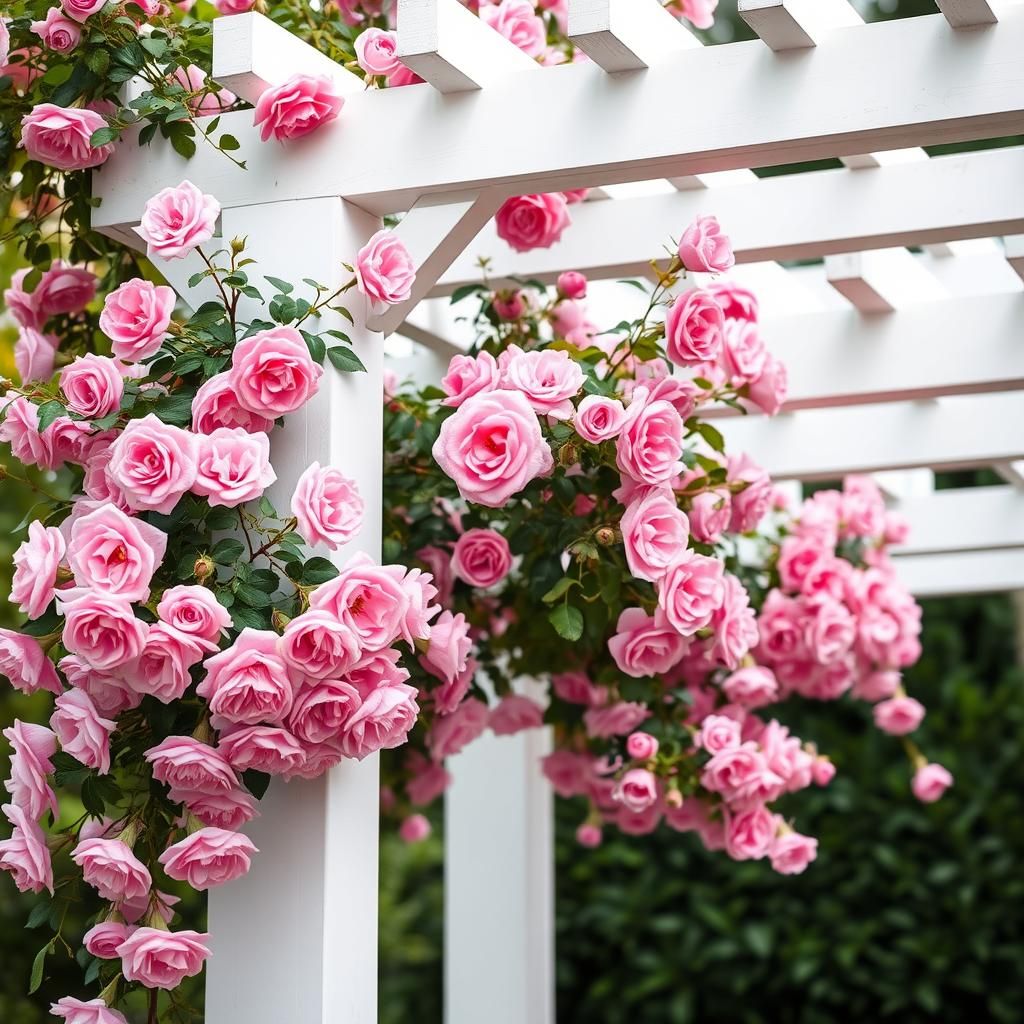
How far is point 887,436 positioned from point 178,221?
1745mm

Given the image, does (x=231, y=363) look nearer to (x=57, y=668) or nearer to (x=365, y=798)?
(x=57, y=668)

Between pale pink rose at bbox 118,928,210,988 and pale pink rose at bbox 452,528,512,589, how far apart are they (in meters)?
0.70

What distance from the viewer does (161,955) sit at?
1.57 m

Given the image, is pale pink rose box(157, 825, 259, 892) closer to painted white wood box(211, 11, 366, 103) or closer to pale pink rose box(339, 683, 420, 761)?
pale pink rose box(339, 683, 420, 761)

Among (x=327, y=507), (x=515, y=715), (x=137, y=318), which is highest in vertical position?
(x=137, y=318)

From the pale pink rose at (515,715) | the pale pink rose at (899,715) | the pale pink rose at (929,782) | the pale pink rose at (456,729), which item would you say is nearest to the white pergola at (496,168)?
the pale pink rose at (456,729)

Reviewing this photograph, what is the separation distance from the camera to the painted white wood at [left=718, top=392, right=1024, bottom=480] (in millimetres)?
2904

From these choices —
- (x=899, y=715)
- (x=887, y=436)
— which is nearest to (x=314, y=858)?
(x=887, y=436)

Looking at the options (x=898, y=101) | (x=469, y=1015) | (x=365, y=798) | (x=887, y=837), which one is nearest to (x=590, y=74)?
(x=898, y=101)

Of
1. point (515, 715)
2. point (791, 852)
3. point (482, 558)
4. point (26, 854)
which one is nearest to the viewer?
point (26, 854)

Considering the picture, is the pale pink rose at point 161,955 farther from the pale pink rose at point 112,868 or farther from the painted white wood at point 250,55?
the painted white wood at point 250,55

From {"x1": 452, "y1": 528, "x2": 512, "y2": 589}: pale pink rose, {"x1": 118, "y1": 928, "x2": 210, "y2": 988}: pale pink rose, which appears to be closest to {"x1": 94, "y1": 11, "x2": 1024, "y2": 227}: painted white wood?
{"x1": 452, "y1": 528, "x2": 512, "y2": 589}: pale pink rose

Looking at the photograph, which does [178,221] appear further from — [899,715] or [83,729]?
Result: [899,715]

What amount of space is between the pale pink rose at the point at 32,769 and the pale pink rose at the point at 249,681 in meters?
0.25
